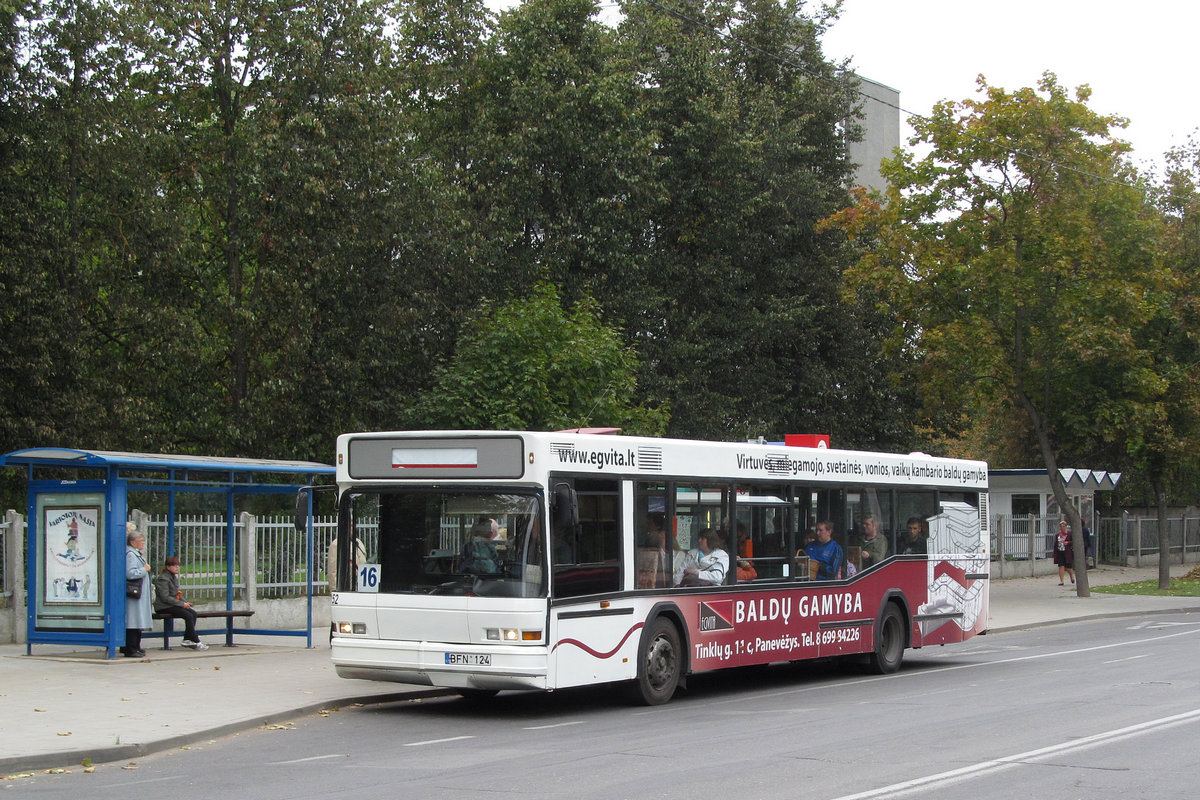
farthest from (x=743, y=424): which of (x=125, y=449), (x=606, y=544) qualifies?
(x=606, y=544)

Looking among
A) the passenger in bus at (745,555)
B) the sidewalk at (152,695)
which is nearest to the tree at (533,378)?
the sidewalk at (152,695)

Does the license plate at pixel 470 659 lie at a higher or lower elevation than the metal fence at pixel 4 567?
lower

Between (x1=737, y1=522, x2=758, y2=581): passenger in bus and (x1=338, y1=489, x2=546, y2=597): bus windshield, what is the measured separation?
3.35m

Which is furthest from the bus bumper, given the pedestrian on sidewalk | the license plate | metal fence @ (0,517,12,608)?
metal fence @ (0,517,12,608)

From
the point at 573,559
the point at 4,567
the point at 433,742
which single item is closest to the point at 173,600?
the point at 4,567

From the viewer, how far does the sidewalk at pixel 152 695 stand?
34.6ft

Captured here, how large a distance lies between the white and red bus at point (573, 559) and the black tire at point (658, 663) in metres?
0.02

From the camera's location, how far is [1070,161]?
30.4 meters

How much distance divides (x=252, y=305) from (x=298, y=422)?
248 cm

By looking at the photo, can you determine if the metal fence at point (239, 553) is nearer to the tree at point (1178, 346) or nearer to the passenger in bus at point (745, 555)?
the passenger in bus at point (745, 555)

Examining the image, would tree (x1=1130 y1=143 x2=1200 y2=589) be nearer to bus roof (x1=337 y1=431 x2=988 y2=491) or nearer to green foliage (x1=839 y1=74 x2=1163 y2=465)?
green foliage (x1=839 y1=74 x2=1163 y2=465)

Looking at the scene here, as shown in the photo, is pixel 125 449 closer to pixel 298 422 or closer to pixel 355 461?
pixel 298 422

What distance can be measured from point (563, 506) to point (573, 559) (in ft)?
2.42

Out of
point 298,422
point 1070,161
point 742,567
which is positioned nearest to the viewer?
point 742,567
